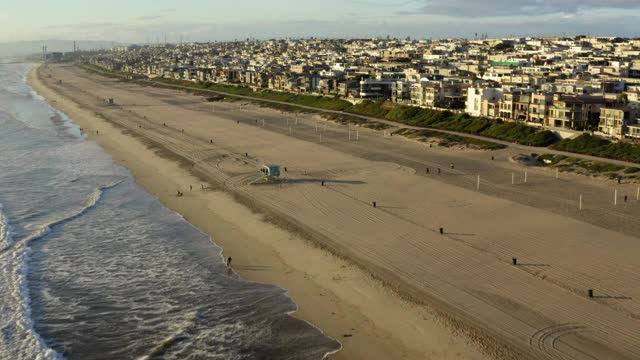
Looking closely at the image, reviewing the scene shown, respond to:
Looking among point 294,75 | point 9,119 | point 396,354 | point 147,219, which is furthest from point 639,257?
point 294,75

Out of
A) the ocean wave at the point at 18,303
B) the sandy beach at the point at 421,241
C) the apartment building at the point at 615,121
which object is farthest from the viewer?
the apartment building at the point at 615,121

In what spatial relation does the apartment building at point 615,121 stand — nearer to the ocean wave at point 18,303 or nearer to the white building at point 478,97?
the white building at point 478,97

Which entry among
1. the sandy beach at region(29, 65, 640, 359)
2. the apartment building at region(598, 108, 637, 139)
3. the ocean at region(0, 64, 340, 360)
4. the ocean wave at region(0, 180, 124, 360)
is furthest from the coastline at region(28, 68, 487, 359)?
the apartment building at region(598, 108, 637, 139)

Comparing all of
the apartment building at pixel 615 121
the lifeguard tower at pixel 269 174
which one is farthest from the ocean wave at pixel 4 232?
the apartment building at pixel 615 121

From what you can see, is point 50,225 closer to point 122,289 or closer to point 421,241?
point 122,289

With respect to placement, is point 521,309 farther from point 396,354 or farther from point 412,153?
point 412,153

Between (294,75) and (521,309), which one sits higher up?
(294,75)
